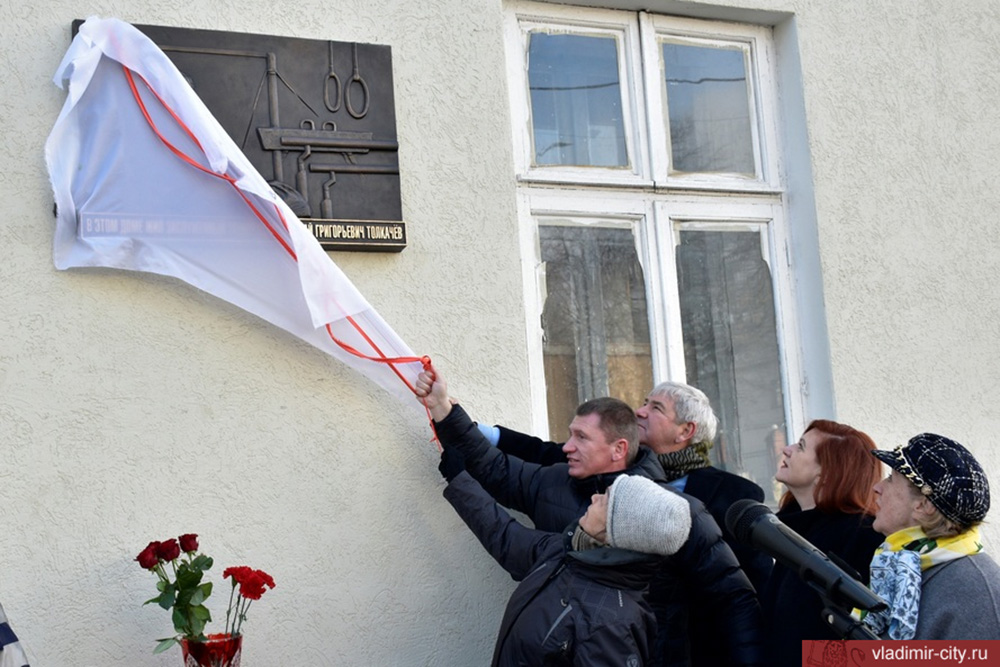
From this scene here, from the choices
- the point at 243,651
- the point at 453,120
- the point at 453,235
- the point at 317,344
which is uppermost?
the point at 453,120

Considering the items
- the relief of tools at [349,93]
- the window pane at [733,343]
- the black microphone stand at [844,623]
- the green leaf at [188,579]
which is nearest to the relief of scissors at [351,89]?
the relief of tools at [349,93]

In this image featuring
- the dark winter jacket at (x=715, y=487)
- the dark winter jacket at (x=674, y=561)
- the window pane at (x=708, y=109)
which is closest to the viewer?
the dark winter jacket at (x=674, y=561)

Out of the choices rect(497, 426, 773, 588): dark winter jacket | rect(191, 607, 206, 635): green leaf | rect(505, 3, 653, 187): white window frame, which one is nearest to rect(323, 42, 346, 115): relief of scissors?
rect(505, 3, 653, 187): white window frame

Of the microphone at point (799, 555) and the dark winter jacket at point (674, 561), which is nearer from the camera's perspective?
the microphone at point (799, 555)

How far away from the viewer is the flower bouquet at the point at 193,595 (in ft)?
12.8

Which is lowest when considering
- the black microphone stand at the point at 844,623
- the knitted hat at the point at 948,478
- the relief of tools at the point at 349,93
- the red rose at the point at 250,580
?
the black microphone stand at the point at 844,623

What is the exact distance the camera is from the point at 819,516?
425 cm

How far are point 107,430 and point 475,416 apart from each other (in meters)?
1.28

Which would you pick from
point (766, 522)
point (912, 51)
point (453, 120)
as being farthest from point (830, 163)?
point (766, 522)

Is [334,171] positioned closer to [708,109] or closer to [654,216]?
[654,216]

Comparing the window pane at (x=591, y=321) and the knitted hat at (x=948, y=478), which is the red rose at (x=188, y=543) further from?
the knitted hat at (x=948, y=478)

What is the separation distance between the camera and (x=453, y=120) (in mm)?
4887

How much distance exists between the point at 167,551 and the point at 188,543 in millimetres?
68

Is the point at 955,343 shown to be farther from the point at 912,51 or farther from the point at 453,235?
the point at 453,235
